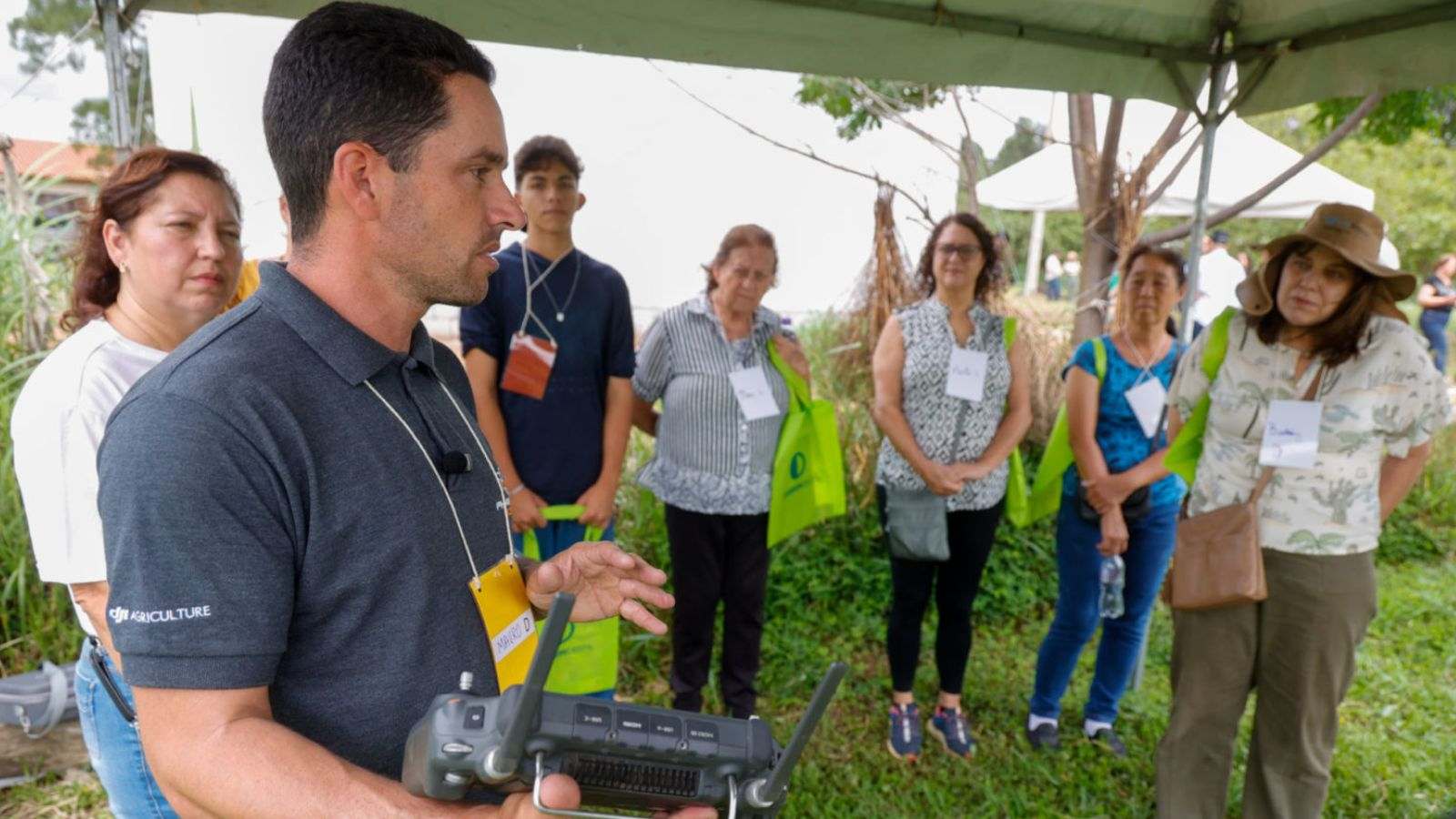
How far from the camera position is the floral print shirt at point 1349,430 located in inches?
95.0

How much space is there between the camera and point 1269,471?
247 centimetres

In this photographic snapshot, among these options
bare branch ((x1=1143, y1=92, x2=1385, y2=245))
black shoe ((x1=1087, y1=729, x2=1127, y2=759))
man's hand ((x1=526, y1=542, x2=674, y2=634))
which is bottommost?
black shoe ((x1=1087, y1=729, x2=1127, y2=759))

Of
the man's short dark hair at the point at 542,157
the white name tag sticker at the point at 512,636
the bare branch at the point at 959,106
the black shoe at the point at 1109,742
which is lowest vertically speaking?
the black shoe at the point at 1109,742

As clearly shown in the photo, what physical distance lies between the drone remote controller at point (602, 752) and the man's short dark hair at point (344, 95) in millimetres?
634

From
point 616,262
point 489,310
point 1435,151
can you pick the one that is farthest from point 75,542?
point 1435,151

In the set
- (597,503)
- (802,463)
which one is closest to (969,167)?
(802,463)

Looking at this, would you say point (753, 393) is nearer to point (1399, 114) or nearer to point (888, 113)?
point (888, 113)

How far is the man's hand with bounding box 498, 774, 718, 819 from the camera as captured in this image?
2.52ft

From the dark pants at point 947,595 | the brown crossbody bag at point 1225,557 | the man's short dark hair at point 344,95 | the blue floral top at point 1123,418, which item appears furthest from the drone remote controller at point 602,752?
the blue floral top at point 1123,418

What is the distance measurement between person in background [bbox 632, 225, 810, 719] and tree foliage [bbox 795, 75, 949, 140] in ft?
11.5

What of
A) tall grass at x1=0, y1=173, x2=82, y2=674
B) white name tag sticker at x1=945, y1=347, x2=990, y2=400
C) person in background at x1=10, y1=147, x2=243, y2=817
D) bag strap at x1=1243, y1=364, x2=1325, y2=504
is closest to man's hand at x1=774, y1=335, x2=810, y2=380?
white name tag sticker at x1=945, y1=347, x2=990, y2=400

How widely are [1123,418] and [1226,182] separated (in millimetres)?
5086

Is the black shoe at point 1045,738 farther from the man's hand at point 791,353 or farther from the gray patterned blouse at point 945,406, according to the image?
the man's hand at point 791,353

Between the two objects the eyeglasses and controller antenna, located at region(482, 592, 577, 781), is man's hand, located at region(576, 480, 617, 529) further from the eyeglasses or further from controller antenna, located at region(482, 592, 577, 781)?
controller antenna, located at region(482, 592, 577, 781)
